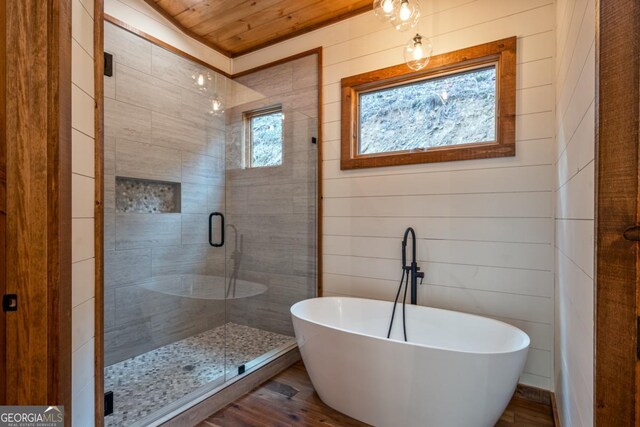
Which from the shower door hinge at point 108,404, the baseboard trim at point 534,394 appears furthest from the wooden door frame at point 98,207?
the baseboard trim at point 534,394

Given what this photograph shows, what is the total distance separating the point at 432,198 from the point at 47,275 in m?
2.22

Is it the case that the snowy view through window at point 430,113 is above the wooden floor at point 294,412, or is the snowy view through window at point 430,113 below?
above

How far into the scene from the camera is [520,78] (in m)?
2.07

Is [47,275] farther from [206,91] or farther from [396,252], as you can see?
[206,91]

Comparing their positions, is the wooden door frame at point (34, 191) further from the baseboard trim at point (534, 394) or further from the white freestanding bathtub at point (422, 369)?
the baseboard trim at point (534, 394)

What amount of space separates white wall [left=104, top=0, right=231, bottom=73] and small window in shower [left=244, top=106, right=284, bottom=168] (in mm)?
767

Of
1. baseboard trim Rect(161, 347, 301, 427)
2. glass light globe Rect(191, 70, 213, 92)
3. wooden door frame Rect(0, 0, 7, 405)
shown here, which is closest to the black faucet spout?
baseboard trim Rect(161, 347, 301, 427)

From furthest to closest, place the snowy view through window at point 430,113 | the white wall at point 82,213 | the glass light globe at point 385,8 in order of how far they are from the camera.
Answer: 1. the snowy view through window at point 430,113
2. the glass light globe at point 385,8
3. the white wall at point 82,213

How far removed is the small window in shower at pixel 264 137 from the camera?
119 inches

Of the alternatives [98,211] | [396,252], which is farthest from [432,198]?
[98,211]

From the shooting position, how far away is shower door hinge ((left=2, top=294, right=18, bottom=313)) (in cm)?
94

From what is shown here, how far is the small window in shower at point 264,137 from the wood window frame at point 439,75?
0.69 metres

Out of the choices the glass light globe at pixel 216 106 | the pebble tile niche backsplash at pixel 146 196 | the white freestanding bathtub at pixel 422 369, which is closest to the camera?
the white freestanding bathtub at pixel 422 369

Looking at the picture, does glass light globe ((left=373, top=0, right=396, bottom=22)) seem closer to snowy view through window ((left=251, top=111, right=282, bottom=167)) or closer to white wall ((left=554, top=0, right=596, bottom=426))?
white wall ((left=554, top=0, right=596, bottom=426))
